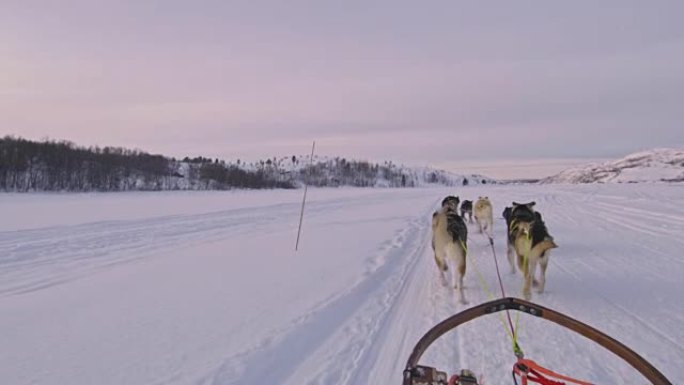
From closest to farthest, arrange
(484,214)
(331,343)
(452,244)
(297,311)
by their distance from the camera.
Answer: (331,343) → (297,311) → (452,244) → (484,214)

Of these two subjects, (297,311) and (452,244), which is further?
(452,244)

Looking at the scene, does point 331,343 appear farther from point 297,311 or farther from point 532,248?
point 532,248

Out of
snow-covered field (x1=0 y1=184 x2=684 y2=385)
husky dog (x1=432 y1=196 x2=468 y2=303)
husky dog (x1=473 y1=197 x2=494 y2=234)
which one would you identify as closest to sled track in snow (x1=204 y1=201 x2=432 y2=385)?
snow-covered field (x1=0 y1=184 x2=684 y2=385)

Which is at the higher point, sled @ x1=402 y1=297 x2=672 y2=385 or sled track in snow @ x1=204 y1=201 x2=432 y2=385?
sled @ x1=402 y1=297 x2=672 y2=385

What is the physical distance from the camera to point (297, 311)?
531 centimetres

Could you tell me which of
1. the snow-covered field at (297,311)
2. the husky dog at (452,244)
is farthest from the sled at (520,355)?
the husky dog at (452,244)

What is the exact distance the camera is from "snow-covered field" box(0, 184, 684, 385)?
3723mm

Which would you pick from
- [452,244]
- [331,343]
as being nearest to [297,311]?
[331,343]

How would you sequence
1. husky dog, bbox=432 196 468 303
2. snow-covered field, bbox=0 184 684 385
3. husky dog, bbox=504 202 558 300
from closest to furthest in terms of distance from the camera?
snow-covered field, bbox=0 184 684 385 < husky dog, bbox=504 202 558 300 < husky dog, bbox=432 196 468 303

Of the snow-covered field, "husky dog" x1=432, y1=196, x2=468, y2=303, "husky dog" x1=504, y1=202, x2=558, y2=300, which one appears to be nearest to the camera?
the snow-covered field

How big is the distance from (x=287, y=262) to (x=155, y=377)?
16.6 ft

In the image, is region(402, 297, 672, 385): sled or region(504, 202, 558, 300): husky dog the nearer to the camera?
region(402, 297, 672, 385): sled

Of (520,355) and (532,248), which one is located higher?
(532,248)

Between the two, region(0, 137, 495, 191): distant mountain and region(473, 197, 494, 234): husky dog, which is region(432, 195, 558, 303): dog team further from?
region(0, 137, 495, 191): distant mountain
